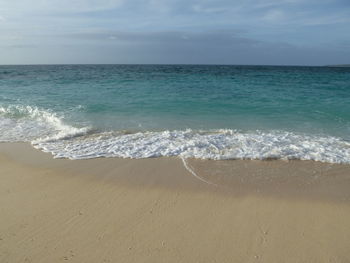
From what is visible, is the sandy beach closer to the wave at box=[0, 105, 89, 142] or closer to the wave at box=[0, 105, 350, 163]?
the wave at box=[0, 105, 350, 163]

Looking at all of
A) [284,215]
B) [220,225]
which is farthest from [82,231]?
[284,215]

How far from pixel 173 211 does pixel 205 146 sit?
325 centimetres

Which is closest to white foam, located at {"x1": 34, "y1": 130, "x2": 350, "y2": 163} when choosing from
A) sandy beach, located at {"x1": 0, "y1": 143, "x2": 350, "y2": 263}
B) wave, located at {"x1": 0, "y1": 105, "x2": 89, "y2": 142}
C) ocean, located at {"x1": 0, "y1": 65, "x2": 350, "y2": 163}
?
ocean, located at {"x1": 0, "y1": 65, "x2": 350, "y2": 163}

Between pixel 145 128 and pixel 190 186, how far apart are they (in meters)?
4.64

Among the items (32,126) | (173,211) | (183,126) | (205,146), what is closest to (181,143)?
(205,146)

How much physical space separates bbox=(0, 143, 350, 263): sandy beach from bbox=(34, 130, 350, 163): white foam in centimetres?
41

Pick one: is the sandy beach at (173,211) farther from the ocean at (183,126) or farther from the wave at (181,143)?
the ocean at (183,126)

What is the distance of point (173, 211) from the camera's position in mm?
4441

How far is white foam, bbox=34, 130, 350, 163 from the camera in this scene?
684cm

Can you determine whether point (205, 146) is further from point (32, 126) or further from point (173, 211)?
point (32, 126)

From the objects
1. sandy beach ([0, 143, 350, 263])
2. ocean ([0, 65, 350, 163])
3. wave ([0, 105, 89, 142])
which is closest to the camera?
sandy beach ([0, 143, 350, 263])

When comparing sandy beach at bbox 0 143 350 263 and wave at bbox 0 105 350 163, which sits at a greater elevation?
wave at bbox 0 105 350 163

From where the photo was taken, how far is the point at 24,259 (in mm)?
3443

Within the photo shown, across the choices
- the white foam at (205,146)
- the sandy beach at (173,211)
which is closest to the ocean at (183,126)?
the white foam at (205,146)
